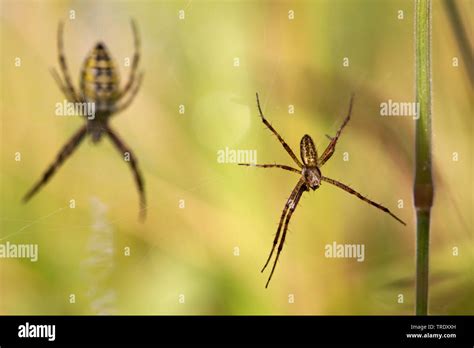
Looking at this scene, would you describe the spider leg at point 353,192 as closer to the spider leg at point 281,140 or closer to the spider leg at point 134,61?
the spider leg at point 281,140

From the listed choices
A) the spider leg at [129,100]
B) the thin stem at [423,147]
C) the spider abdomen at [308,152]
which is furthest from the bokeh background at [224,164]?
the thin stem at [423,147]

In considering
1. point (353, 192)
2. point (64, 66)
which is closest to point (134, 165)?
point (64, 66)

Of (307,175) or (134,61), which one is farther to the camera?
(134,61)

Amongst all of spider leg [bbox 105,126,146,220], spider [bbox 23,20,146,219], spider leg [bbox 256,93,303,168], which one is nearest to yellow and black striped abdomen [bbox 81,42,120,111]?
spider [bbox 23,20,146,219]

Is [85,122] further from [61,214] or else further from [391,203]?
[391,203]

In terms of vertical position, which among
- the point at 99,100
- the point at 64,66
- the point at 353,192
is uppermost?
the point at 64,66

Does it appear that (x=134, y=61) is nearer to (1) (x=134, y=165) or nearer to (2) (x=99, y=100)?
(2) (x=99, y=100)

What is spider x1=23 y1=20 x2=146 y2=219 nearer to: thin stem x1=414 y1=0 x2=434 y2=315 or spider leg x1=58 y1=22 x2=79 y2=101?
spider leg x1=58 y1=22 x2=79 y2=101

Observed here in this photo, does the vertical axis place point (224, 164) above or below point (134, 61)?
below
